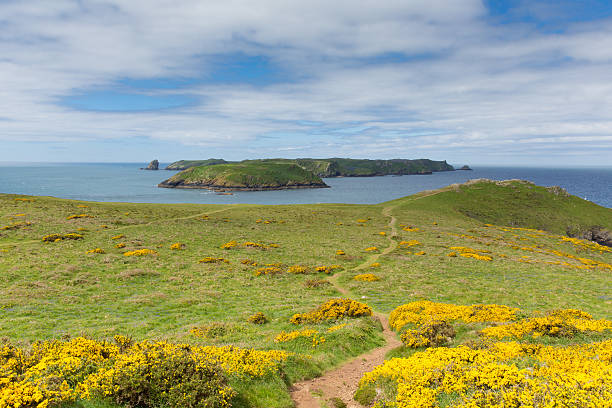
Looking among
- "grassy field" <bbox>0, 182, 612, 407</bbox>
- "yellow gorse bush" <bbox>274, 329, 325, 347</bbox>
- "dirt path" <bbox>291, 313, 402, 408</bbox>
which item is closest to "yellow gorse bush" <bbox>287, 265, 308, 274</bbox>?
"grassy field" <bbox>0, 182, 612, 407</bbox>

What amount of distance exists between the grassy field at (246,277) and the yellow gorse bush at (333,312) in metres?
0.78

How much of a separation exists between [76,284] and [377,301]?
2516 cm

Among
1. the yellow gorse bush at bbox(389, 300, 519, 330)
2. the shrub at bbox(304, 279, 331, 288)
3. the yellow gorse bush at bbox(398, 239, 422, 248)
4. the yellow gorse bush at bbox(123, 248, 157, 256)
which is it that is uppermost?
the yellow gorse bush at bbox(123, 248, 157, 256)

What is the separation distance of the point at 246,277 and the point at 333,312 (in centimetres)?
1315

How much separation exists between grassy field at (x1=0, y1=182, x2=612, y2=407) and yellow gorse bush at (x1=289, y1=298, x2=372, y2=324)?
0.78 meters

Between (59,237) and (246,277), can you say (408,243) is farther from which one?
(59,237)

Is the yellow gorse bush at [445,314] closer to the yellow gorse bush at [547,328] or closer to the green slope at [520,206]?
A: the yellow gorse bush at [547,328]

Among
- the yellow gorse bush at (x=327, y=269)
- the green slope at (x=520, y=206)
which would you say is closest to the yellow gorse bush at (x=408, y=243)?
the yellow gorse bush at (x=327, y=269)

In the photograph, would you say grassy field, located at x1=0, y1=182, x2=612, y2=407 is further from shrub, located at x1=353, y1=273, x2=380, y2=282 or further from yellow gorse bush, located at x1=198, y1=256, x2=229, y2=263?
shrub, located at x1=353, y1=273, x2=380, y2=282

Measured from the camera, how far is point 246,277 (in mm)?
31359

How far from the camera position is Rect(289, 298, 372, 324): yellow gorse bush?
20.4 m

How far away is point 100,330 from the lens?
56.7 ft

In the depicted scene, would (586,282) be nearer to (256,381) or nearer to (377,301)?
(377,301)

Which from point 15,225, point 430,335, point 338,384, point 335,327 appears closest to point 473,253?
point 430,335
